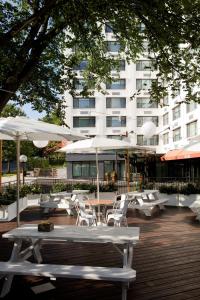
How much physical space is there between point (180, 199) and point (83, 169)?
37662 millimetres

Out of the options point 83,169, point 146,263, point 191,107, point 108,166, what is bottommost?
point 146,263

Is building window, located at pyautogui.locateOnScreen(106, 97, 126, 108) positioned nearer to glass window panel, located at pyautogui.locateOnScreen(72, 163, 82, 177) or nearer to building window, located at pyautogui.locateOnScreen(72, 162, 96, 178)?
building window, located at pyautogui.locateOnScreen(72, 162, 96, 178)

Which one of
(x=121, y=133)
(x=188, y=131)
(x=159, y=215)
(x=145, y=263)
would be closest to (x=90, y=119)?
(x=121, y=133)

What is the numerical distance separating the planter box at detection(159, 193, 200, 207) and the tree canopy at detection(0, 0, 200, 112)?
694 cm

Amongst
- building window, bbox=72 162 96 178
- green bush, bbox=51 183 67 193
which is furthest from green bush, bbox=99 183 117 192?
building window, bbox=72 162 96 178

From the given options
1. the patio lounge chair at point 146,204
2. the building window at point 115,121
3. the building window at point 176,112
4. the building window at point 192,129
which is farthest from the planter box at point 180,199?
the building window at point 115,121

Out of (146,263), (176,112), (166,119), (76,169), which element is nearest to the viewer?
(146,263)

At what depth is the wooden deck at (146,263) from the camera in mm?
5992

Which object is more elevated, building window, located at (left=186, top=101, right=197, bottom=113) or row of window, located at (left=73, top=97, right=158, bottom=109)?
row of window, located at (left=73, top=97, right=158, bottom=109)

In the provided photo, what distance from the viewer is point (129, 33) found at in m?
11.9

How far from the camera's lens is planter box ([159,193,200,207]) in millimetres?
17734

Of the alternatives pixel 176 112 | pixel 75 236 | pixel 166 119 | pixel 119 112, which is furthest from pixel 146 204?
pixel 119 112

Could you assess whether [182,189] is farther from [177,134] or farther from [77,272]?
[177,134]

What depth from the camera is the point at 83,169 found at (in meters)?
55.2
